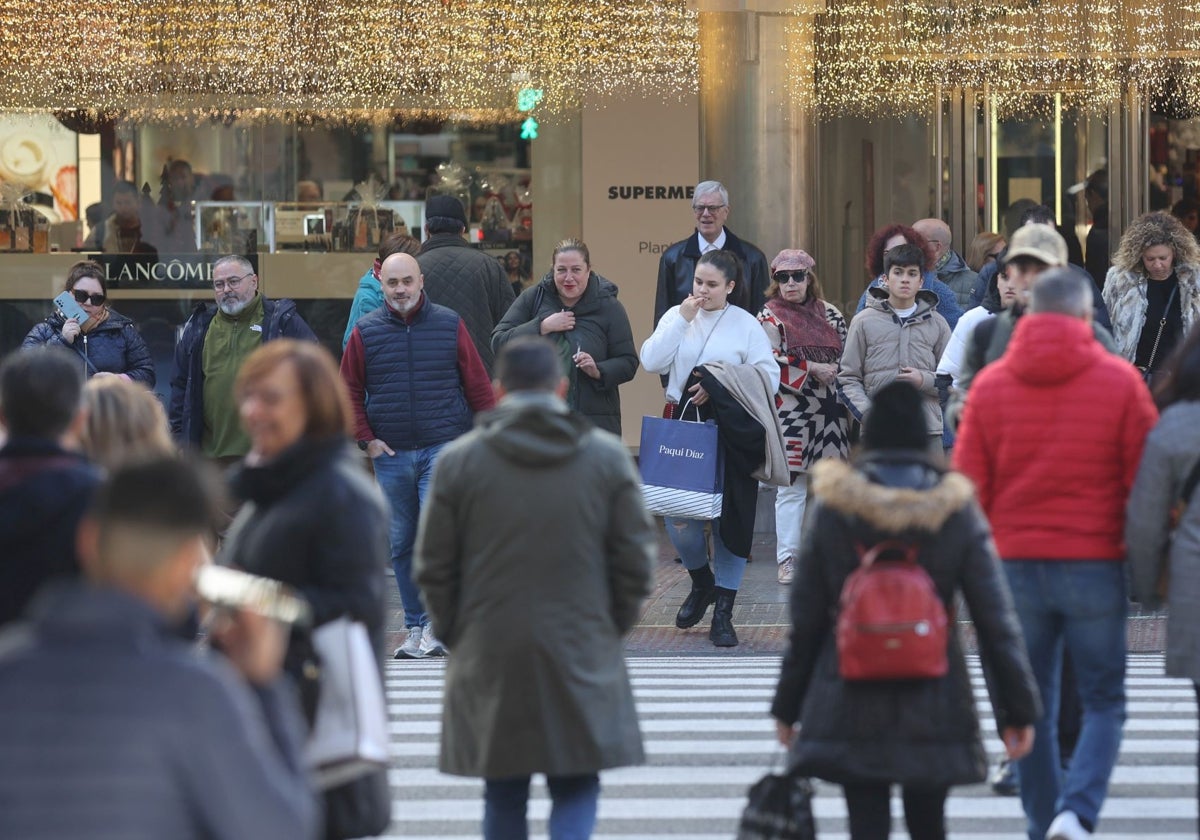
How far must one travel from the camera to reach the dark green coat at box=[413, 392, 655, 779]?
5.21 metres

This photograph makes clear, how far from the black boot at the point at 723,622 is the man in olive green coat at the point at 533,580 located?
448 centimetres

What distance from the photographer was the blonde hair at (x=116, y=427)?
525 centimetres

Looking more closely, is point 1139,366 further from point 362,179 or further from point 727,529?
point 362,179

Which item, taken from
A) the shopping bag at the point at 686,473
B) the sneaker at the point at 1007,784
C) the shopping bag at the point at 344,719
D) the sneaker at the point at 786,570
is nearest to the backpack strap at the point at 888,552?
the shopping bag at the point at 344,719

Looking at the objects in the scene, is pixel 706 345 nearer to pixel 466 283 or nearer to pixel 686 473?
pixel 686 473

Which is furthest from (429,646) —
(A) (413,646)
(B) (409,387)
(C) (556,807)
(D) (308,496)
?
(D) (308,496)

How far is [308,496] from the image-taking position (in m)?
4.60

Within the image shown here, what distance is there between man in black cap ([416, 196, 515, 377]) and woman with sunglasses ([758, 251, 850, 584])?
1.54 meters

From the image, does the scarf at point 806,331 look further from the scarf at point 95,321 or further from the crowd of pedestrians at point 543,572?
the crowd of pedestrians at point 543,572

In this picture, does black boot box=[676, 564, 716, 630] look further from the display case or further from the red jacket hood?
the display case

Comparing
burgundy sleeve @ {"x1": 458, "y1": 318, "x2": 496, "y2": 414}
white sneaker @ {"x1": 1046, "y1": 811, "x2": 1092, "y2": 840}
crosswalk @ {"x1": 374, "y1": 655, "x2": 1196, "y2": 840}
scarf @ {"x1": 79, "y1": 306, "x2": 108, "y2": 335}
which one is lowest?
crosswalk @ {"x1": 374, "y1": 655, "x2": 1196, "y2": 840}

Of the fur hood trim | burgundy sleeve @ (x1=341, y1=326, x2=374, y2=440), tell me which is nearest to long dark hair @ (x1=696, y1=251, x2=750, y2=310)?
burgundy sleeve @ (x1=341, y1=326, x2=374, y2=440)

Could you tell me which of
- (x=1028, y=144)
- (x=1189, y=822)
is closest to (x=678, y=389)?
(x=1189, y=822)

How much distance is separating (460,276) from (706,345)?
79.7 inches
